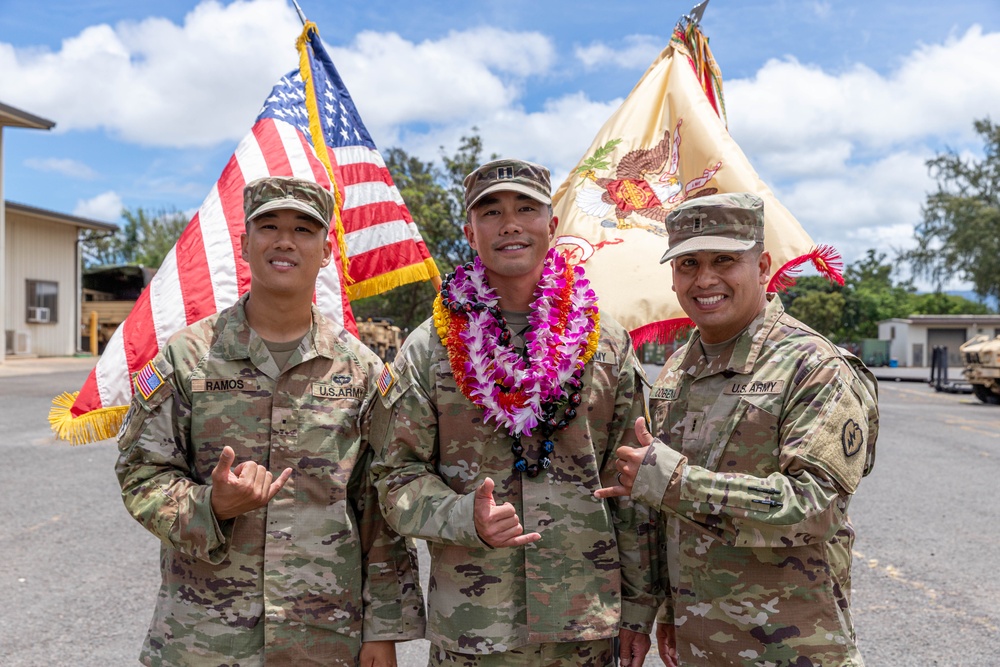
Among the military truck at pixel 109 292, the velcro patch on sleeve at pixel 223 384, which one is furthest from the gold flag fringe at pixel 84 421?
the military truck at pixel 109 292

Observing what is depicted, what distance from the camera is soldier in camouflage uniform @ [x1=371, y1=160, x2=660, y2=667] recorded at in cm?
239

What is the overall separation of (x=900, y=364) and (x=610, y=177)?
159ft

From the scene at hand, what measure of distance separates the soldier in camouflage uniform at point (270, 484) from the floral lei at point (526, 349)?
0.37 metres

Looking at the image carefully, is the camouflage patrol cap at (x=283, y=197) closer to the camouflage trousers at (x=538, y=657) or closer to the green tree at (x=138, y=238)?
the camouflage trousers at (x=538, y=657)

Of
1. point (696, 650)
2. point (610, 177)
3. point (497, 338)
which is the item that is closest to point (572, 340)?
point (497, 338)

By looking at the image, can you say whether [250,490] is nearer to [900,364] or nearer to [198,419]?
[198,419]

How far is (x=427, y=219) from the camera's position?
18609 mm

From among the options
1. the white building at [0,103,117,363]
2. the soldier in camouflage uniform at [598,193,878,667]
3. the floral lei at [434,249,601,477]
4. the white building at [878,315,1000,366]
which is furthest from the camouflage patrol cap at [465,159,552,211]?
the white building at [878,315,1000,366]

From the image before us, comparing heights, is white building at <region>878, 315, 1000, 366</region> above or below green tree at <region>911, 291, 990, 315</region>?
below

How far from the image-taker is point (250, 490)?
2.19m

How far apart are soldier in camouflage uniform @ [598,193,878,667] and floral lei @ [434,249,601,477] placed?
1.04 feet

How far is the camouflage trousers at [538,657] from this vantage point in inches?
94.2

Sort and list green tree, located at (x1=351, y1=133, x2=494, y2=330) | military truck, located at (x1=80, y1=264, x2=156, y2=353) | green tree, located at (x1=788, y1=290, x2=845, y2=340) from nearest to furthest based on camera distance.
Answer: green tree, located at (x1=351, y1=133, x2=494, y2=330) → military truck, located at (x1=80, y1=264, x2=156, y2=353) → green tree, located at (x1=788, y1=290, x2=845, y2=340)

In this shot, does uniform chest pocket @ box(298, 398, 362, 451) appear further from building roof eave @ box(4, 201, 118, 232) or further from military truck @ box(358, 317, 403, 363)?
building roof eave @ box(4, 201, 118, 232)
